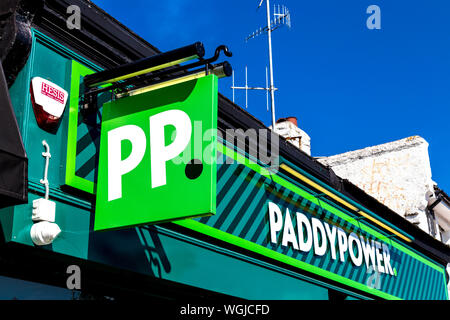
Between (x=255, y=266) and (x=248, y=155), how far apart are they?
A: 154 cm

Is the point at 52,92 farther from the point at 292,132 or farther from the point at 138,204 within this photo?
the point at 292,132

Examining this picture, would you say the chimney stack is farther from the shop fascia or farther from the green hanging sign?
the green hanging sign

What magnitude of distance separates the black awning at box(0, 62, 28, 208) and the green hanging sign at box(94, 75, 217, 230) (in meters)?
1.28

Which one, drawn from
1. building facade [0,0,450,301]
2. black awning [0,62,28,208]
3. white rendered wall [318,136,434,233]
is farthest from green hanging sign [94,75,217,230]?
white rendered wall [318,136,434,233]


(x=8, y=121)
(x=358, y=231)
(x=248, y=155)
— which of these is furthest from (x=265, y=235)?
(x=8, y=121)

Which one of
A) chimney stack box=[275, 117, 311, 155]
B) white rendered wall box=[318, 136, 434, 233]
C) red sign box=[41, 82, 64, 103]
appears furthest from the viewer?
chimney stack box=[275, 117, 311, 155]

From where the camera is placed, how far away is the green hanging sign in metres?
5.50

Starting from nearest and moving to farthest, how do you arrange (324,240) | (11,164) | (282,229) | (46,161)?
(11,164) < (46,161) < (282,229) < (324,240)

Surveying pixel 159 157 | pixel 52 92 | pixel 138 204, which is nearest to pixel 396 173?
pixel 159 157

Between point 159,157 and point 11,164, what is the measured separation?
1.54 metres

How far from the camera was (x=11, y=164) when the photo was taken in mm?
4496

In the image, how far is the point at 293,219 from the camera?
943cm
